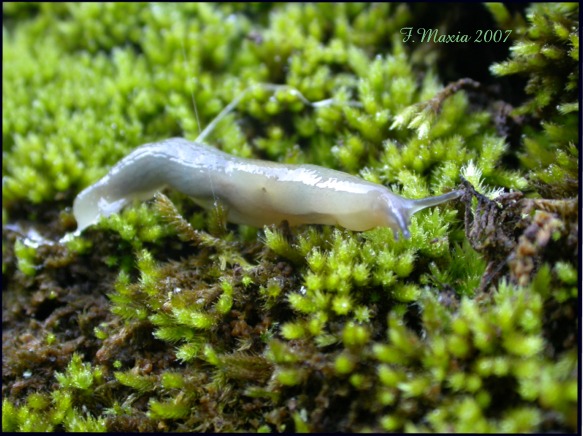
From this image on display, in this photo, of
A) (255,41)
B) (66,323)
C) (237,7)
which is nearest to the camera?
(66,323)

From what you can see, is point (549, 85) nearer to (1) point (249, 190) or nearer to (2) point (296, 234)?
(2) point (296, 234)

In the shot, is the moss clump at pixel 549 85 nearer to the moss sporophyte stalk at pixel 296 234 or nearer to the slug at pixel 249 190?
the moss sporophyte stalk at pixel 296 234

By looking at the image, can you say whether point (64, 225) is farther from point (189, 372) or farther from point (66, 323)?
point (189, 372)

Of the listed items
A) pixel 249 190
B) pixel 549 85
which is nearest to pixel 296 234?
pixel 249 190

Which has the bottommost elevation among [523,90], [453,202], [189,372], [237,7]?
[189,372]

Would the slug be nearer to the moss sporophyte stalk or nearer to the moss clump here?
the moss sporophyte stalk

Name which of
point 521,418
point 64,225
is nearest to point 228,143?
point 64,225
